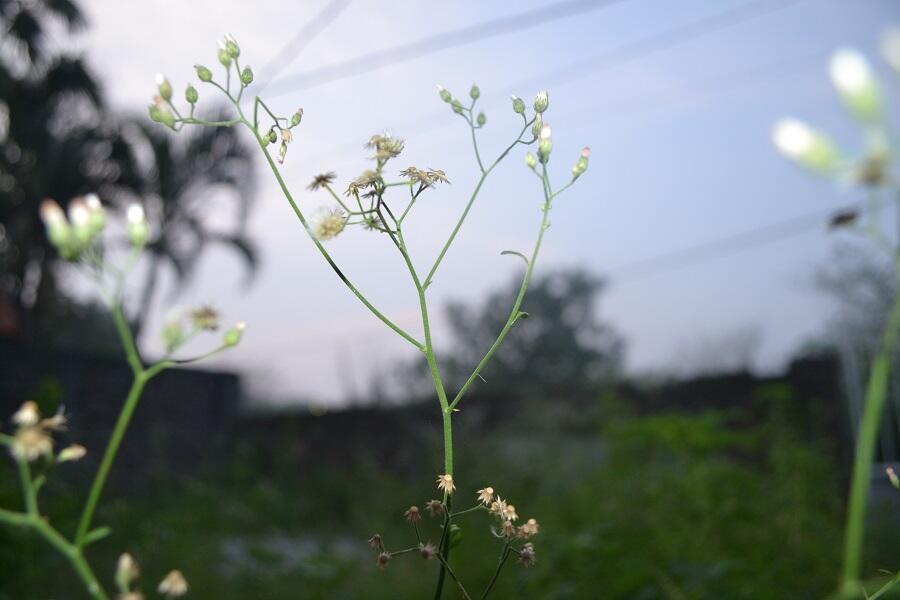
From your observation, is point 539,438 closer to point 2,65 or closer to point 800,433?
point 800,433

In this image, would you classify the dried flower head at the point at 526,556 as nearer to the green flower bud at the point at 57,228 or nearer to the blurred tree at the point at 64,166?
the green flower bud at the point at 57,228

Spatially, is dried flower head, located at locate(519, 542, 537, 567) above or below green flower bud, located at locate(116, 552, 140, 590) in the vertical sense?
below

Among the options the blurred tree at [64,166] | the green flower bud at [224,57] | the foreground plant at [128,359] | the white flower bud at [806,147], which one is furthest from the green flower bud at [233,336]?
the blurred tree at [64,166]

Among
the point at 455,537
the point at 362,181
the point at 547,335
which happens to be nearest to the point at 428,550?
the point at 455,537

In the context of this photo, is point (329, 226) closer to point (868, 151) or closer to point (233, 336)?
point (233, 336)

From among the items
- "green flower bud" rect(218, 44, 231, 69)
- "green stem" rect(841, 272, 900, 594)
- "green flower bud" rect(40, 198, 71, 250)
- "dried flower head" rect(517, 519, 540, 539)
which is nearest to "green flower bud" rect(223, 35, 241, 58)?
"green flower bud" rect(218, 44, 231, 69)

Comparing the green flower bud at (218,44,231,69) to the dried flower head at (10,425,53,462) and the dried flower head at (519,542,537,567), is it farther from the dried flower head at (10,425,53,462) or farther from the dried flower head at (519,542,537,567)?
the dried flower head at (519,542,537,567)
